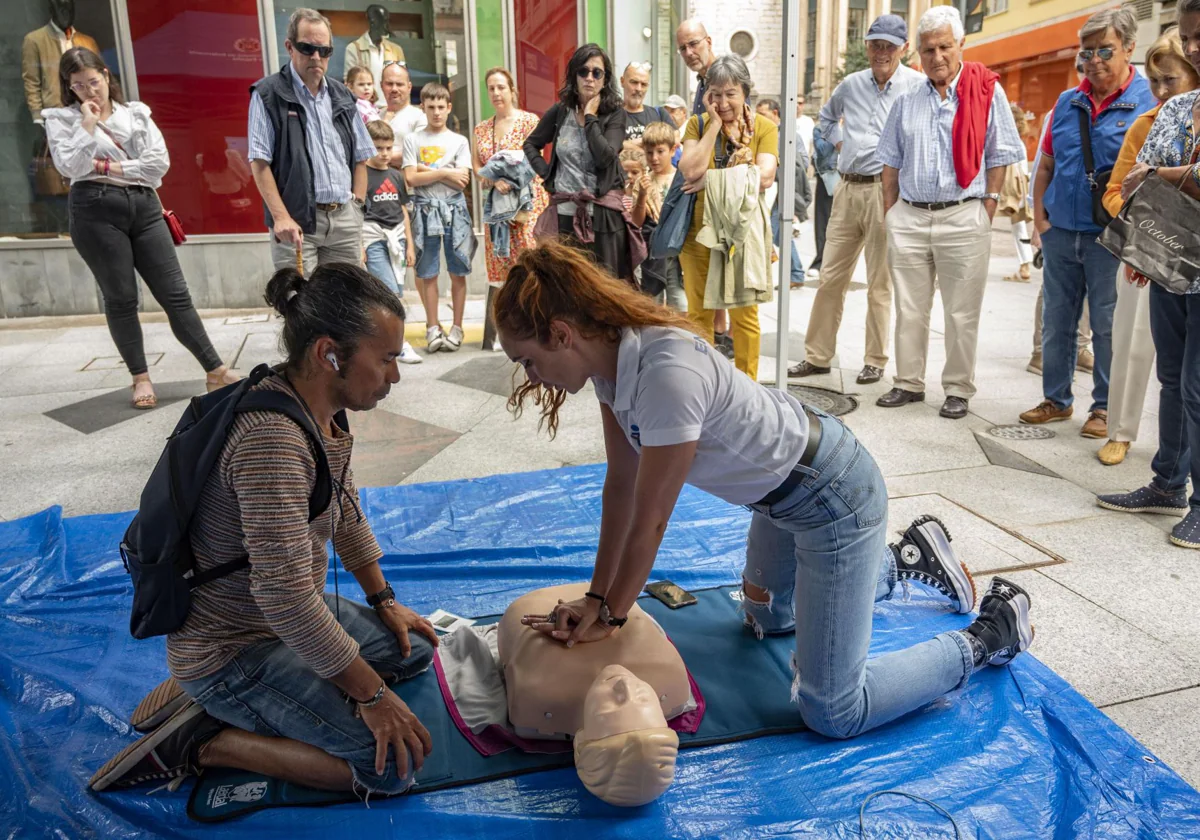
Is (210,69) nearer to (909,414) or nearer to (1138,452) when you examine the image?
(909,414)

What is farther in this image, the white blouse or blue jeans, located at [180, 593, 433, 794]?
the white blouse

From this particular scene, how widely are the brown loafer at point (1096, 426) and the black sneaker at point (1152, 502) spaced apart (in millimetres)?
863

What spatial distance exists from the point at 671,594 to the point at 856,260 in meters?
3.12

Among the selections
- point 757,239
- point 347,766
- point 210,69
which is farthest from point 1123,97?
point 210,69

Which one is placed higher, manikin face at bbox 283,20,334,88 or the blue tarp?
manikin face at bbox 283,20,334,88

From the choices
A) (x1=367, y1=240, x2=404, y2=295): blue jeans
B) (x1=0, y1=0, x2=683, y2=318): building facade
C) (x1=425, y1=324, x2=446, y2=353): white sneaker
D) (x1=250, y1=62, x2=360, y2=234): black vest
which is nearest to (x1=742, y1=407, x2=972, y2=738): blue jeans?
(x1=250, y1=62, x2=360, y2=234): black vest

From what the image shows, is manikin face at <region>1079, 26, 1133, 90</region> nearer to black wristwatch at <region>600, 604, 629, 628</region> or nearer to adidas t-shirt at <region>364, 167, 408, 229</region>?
black wristwatch at <region>600, 604, 629, 628</region>

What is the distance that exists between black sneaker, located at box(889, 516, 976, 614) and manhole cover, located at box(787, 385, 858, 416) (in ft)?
6.75

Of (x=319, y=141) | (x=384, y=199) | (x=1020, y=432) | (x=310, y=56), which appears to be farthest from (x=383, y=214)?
(x=1020, y=432)

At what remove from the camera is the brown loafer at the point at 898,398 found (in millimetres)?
4992

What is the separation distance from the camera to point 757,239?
4641 mm

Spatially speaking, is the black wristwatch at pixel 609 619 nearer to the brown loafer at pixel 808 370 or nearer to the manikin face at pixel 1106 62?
the manikin face at pixel 1106 62

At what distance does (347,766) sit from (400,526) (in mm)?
1470

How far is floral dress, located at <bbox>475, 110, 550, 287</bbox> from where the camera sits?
19.9 feet
